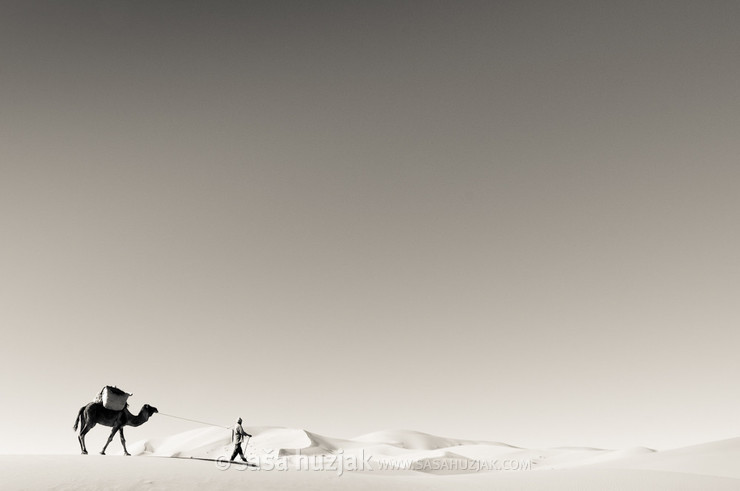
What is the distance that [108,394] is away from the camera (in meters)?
17.3

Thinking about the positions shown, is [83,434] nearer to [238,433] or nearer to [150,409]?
[150,409]

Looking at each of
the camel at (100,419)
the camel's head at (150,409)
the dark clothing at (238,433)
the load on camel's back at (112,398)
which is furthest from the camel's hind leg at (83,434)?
the dark clothing at (238,433)

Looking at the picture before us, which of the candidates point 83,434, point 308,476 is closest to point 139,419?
point 83,434

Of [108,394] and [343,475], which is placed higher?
[108,394]

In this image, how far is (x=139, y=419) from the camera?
60.4 feet

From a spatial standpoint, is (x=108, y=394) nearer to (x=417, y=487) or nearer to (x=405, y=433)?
(x=417, y=487)

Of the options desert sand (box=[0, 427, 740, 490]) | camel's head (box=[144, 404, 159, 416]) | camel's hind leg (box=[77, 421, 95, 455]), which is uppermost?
camel's head (box=[144, 404, 159, 416])

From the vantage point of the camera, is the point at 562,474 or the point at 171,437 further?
the point at 171,437

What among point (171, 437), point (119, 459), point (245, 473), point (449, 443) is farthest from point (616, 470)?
point (449, 443)

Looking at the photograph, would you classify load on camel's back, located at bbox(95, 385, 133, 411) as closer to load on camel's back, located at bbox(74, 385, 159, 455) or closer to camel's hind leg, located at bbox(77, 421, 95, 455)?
load on camel's back, located at bbox(74, 385, 159, 455)

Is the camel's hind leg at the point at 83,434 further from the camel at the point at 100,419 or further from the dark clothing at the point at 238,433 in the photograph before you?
the dark clothing at the point at 238,433

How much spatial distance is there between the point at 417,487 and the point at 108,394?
33.5ft

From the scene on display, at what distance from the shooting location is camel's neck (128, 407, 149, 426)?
1812 centimetres

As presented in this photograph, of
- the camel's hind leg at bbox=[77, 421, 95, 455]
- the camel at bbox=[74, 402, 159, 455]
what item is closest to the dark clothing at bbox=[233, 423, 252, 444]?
the camel at bbox=[74, 402, 159, 455]
